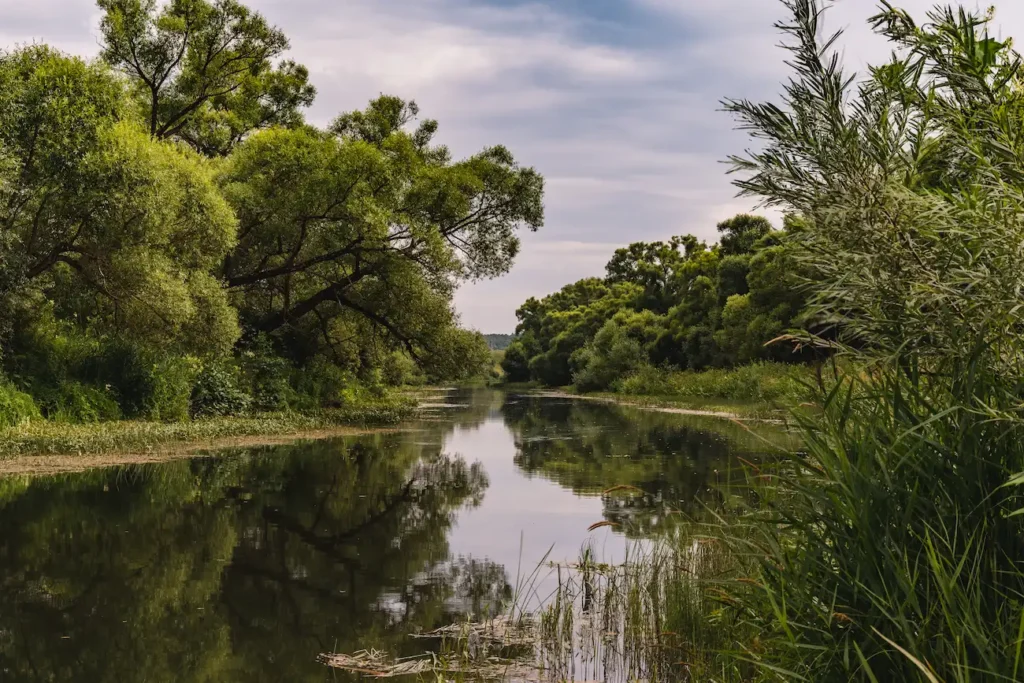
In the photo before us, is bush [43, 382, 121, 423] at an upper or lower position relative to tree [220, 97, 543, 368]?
lower

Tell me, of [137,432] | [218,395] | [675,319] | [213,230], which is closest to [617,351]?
[675,319]

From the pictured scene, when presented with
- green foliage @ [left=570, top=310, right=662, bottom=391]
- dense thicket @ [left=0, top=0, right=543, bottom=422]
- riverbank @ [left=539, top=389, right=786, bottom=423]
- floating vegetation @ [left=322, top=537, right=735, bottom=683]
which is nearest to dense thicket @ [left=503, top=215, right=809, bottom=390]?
green foliage @ [left=570, top=310, right=662, bottom=391]

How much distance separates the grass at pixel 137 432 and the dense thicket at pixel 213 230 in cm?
92

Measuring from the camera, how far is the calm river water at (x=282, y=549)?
7.41 meters

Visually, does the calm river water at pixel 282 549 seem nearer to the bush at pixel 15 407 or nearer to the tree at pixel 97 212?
the bush at pixel 15 407

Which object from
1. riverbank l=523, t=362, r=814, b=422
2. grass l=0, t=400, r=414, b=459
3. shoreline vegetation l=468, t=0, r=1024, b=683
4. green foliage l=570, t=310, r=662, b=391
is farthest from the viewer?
green foliage l=570, t=310, r=662, b=391

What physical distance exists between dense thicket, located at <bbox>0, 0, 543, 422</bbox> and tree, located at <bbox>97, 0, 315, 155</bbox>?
8 cm

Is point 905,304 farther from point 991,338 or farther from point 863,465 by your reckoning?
point 863,465

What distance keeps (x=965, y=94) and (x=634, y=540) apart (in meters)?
8.12

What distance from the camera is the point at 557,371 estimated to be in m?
91.1

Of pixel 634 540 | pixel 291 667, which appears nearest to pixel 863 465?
pixel 291 667

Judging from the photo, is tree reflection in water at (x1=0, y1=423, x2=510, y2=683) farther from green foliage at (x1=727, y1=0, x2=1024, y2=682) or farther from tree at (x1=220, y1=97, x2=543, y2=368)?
tree at (x1=220, y1=97, x2=543, y2=368)

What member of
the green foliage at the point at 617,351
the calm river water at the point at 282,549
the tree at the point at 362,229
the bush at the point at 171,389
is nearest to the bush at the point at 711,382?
the green foliage at the point at 617,351

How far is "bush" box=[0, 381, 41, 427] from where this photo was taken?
755 inches
